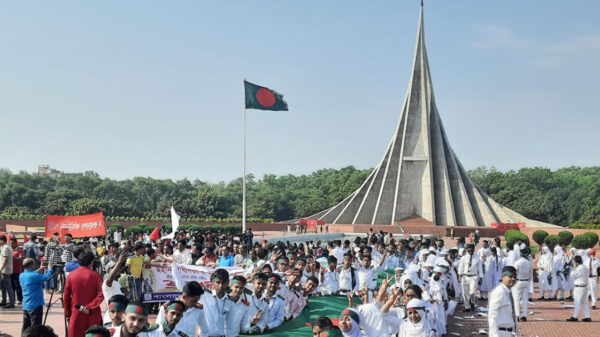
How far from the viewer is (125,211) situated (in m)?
52.7

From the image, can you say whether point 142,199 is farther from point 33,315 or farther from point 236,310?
point 236,310

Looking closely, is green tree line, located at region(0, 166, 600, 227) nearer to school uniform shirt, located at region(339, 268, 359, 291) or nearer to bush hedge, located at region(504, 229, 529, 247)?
bush hedge, located at region(504, 229, 529, 247)

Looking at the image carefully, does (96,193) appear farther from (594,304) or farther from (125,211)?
Result: (594,304)

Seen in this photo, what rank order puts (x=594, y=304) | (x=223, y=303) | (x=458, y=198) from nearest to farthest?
1. (x=223, y=303)
2. (x=594, y=304)
3. (x=458, y=198)

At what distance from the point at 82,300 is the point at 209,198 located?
5336 centimetres

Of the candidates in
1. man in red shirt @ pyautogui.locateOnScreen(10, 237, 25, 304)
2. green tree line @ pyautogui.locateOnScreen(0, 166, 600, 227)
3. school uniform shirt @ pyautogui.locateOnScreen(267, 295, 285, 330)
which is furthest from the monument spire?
school uniform shirt @ pyautogui.locateOnScreen(267, 295, 285, 330)

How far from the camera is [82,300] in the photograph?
6.10 m

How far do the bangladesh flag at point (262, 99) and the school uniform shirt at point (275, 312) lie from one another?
20.8m

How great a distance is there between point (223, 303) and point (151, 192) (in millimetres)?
66602

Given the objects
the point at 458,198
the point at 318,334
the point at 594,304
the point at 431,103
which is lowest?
the point at 594,304

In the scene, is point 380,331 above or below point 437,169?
below

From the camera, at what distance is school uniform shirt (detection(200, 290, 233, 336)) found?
5.51 m

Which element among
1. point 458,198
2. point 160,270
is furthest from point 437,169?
point 160,270

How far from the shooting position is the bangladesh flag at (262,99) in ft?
88.8
